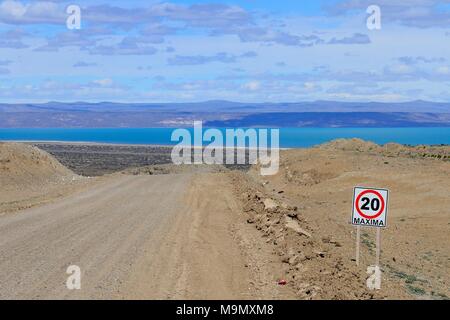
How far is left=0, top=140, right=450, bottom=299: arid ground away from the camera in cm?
1238

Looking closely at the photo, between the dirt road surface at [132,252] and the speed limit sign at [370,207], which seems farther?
the speed limit sign at [370,207]

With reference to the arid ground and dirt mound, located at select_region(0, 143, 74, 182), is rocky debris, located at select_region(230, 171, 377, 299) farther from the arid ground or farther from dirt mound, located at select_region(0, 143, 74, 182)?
dirt mound, located at select_region(0, 143, 74, 182)

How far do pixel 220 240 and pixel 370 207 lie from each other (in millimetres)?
5087

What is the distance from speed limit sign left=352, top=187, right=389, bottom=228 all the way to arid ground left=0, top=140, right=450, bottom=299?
3.42 feet

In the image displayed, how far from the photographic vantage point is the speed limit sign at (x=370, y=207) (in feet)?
43.2

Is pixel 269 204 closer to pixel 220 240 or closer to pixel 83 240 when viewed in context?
pixel 220 240

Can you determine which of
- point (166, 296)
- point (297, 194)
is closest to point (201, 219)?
point (166, 296)

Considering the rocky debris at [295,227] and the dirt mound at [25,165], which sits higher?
the dirt mound at [25,165]

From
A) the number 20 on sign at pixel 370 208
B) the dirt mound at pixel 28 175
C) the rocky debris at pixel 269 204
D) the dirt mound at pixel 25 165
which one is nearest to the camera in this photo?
the number 20 on sign at pixel 370 208

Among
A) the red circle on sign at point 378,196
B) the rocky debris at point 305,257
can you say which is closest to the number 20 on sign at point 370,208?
the red circle on sign at point 378,196

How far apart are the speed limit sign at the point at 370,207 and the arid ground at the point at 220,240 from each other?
104 cm

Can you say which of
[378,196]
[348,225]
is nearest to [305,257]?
[378,196]

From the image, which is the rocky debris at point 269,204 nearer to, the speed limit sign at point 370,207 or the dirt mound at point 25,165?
the speed limit sign at point 370,207
